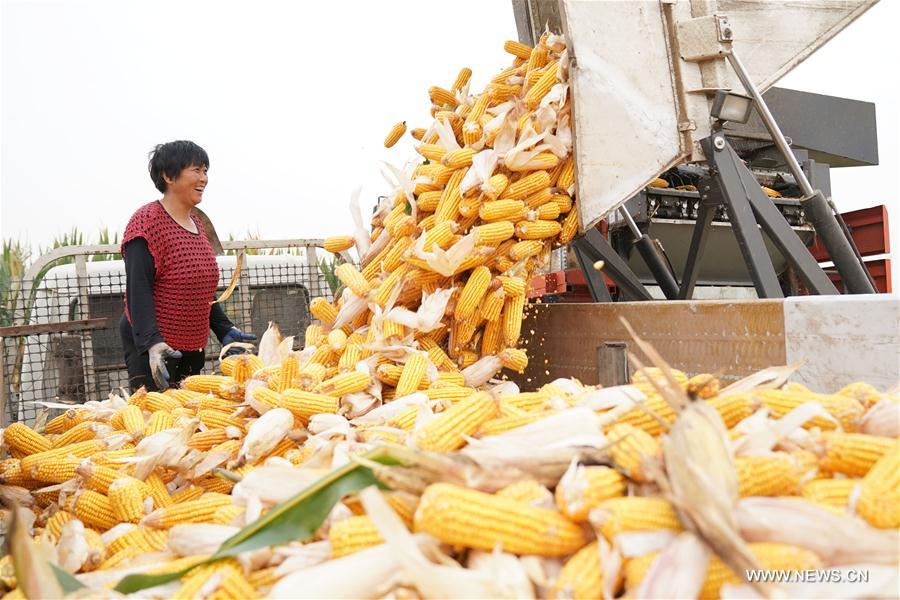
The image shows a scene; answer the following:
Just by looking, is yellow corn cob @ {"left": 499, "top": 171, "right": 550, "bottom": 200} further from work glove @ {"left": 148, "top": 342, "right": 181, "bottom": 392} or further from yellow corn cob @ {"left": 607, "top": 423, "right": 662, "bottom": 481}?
yellow corn cob @ {"left": 607, "top": 423, "right": 662, "bottom": 481}

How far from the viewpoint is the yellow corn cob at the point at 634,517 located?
125cm

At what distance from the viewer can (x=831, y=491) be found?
4.40 feet

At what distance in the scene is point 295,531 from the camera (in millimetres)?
1443

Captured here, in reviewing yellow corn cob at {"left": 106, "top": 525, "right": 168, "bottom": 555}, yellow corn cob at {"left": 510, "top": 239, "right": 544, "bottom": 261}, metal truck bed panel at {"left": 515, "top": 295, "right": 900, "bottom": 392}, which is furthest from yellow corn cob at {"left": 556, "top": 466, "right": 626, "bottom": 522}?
yellow corn cob at {"left": 510, "top": 239, "right": 544, "bottom": 261}

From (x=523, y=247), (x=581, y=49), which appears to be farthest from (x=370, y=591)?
(x=581, y=49)

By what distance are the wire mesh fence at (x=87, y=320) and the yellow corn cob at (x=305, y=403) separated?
2238mm

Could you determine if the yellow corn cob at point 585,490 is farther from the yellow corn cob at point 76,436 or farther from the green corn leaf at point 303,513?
the yellow corn cob at point 76,436

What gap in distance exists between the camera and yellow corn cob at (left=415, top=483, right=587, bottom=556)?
4.25 ft

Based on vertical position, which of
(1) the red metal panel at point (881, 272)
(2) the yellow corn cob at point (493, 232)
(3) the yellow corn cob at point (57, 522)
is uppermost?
(2) the yellow corn cob at point (493, 232)

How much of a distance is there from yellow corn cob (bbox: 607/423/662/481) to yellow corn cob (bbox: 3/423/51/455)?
2610 millimetres

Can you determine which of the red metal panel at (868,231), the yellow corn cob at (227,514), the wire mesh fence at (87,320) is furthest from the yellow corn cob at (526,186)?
the red metal panel at (868,231)

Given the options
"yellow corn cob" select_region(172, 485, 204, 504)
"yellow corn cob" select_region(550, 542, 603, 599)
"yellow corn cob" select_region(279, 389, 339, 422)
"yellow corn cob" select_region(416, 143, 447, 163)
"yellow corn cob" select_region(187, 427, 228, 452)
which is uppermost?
"yellow corn cob" select_region(416, 143, 447, 163)

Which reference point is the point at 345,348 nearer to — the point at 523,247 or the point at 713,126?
the point at 523,247

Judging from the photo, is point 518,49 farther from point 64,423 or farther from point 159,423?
point 64,423
